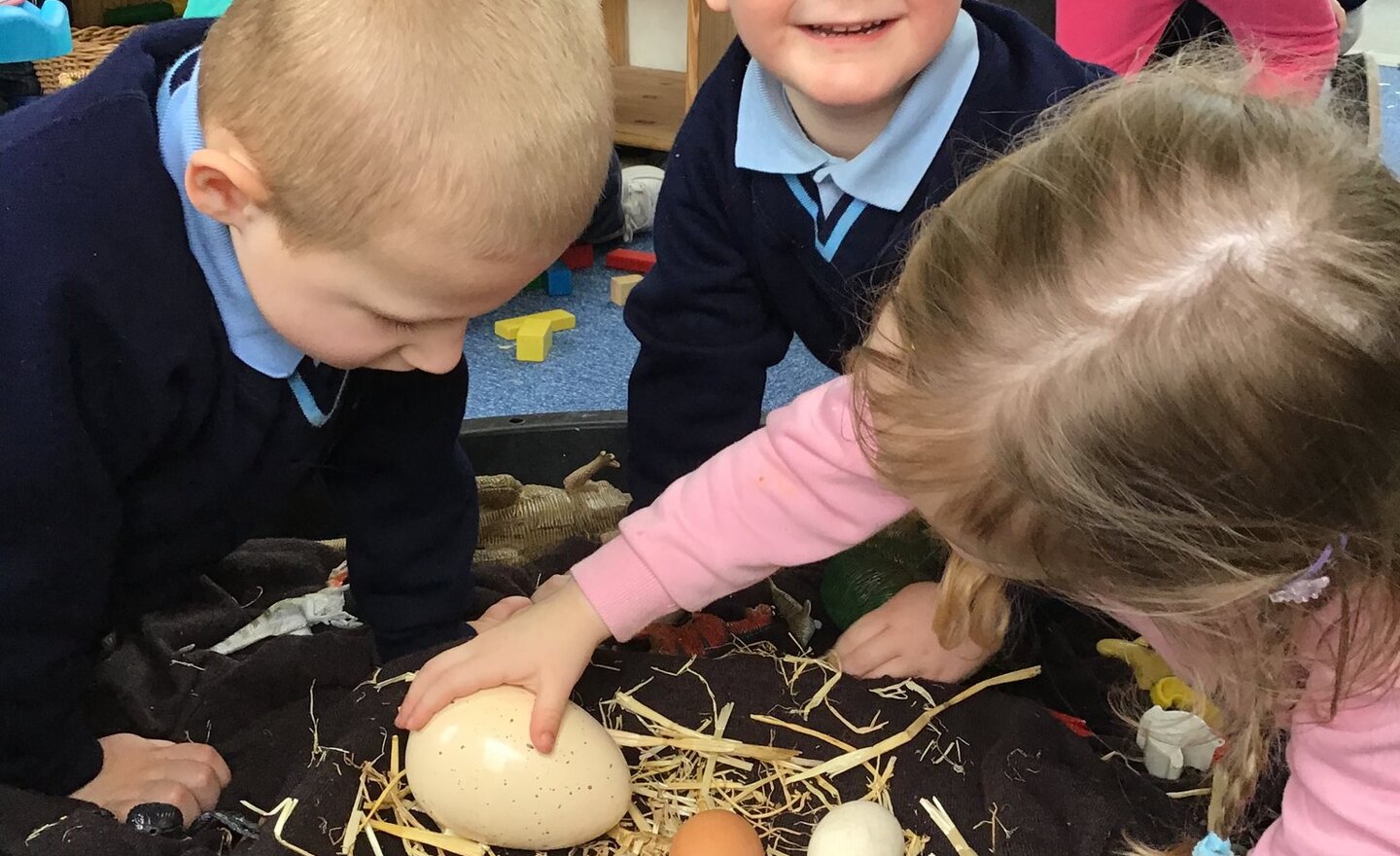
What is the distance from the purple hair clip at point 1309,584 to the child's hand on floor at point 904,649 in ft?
1.25

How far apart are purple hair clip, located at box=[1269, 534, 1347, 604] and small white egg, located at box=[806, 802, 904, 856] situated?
0.30 meters

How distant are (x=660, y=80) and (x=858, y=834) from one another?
7.41 ft

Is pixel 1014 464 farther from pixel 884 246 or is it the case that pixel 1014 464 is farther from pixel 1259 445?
pixel 884 246

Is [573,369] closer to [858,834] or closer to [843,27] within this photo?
[843,27]

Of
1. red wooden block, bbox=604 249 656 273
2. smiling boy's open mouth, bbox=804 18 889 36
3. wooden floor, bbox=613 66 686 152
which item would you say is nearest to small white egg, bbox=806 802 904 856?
smiling boy's open mouth, bbox=804 18 889 36

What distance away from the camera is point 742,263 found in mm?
1100

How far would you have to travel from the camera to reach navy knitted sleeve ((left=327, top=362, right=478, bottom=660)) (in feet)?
3.22

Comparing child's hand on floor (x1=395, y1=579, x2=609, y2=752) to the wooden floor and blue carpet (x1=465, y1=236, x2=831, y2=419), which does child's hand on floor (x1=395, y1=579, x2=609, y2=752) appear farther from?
the wooden floor

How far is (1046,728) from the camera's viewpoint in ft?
2.87

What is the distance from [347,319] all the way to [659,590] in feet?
0.94

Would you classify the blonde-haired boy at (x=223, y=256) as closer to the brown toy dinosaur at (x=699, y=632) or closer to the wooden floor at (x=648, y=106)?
the brown toy dinosaur at (x=699, y=632)

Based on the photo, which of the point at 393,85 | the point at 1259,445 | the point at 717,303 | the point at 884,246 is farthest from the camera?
the point at 717,303

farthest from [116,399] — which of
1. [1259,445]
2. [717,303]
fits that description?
[1259,445]

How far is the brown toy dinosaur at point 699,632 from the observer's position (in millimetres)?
1034
